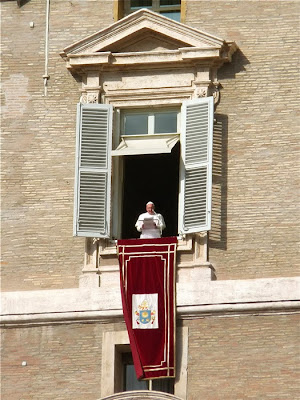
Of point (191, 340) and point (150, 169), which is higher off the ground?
point (150, 169)

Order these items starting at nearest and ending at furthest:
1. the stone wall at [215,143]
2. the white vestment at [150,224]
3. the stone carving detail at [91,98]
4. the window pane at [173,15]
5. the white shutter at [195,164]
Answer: the stone wall at [215,143] < the white shutter at [195,164] < the white vestment at [150,224] < the stone carving detail at [91,98] < the window pane at [173,15]

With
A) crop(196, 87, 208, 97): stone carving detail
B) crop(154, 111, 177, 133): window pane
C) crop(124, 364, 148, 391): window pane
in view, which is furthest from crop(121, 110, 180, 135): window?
crop(124, 364, 148, 391): window pane

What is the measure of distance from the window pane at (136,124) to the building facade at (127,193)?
2 cm

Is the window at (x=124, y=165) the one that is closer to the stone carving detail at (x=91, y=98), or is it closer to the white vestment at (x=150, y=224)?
the stone carving detail at (x=91, y=98)

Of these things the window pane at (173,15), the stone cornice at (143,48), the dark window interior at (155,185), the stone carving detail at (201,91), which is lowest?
the dark window interior at (155,185)

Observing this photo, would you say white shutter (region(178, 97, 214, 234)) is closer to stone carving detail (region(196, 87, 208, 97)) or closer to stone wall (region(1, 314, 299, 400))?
stone carving detail (region(196, 87, 208, 97))

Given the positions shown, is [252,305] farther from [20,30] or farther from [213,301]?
[20,30]

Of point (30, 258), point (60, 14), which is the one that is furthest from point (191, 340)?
point (60, 14)

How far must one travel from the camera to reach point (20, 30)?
Answer: 41969mm

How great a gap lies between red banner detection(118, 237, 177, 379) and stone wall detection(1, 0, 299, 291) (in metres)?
0.79

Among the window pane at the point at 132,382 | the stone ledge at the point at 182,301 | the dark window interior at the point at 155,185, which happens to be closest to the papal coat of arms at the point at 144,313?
the stone ledge at the point at 182,301

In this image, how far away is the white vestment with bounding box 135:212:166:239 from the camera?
1585 inches

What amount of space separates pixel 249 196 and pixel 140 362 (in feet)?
10.2

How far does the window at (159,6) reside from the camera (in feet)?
137
